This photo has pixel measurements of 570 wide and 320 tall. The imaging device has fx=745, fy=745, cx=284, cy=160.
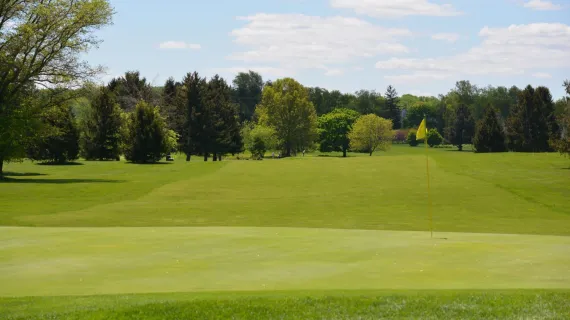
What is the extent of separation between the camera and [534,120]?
118250 mm

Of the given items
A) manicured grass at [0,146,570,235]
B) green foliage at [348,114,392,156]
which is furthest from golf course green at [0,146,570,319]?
green foliage at [348,114,392,156]

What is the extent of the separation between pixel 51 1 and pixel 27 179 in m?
14.4

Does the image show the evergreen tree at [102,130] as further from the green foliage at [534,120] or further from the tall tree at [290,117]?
the green foliage at [534,120]

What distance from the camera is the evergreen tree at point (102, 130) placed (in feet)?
306

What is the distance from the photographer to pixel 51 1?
56.3m

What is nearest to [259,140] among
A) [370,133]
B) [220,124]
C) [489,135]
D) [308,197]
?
[220,124]

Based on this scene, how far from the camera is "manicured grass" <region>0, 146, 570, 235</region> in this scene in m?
33.1

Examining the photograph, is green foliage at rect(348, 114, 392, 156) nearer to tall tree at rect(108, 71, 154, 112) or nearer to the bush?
the bush

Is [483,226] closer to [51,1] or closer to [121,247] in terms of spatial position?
[121,247]

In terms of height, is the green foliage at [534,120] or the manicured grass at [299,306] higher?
the green foliage at [534,120]

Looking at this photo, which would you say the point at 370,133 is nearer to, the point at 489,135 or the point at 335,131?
the point at 335,131

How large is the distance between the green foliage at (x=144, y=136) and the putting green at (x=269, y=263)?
66061 millimetres

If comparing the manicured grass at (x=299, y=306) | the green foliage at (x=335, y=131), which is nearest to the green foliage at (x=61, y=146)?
the manicured grass at (x=299, y=306)

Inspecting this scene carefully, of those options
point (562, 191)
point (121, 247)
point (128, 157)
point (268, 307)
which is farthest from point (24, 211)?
point (128, 157)
